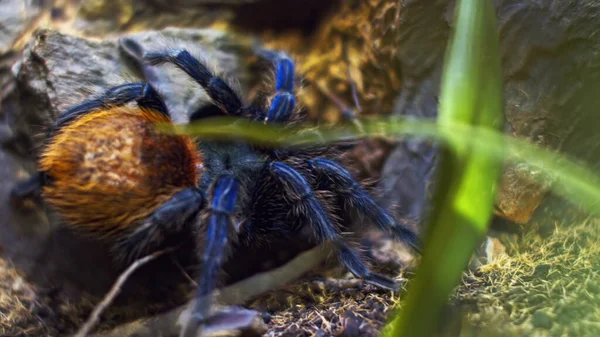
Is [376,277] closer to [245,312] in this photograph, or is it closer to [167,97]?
[245,312]

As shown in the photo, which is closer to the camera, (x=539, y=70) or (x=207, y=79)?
(x=539, y=70)

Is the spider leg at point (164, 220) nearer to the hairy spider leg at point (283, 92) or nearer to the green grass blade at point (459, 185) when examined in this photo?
the hairy spider leg at point (283, 92)

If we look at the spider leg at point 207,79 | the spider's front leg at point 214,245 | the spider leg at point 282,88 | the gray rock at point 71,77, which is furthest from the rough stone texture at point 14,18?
the spider's front leg at point 214,245

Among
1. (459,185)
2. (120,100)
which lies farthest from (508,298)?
(120,100)

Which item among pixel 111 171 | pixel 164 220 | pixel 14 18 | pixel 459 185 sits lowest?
pixel 164 220

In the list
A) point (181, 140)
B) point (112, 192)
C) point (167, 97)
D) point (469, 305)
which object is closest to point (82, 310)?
point (112, 192)

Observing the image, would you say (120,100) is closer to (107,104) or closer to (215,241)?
(107,104)
